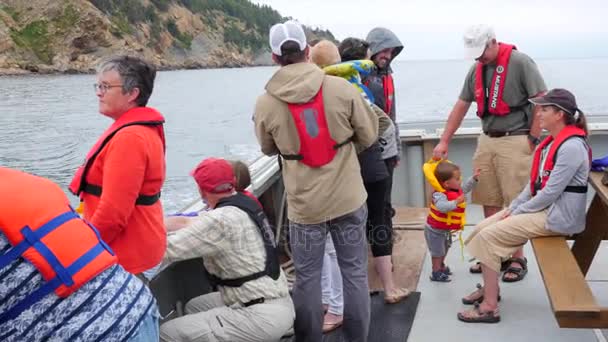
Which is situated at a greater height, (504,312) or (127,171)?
(127,171)

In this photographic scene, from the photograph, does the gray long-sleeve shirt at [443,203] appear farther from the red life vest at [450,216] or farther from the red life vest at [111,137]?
the red life vest at [111,137]

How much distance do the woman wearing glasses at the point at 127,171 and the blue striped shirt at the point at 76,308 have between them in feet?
1.60

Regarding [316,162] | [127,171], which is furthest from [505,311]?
[127,171]

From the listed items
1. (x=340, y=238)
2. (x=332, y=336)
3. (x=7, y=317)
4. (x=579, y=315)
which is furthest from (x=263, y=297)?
(x=7, y=317)

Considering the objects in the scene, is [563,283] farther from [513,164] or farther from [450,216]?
[513,164]

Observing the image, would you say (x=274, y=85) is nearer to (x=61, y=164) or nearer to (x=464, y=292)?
(x=464, y=292)

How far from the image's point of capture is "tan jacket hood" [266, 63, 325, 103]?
6.92 ft

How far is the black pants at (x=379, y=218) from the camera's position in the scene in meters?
2.75

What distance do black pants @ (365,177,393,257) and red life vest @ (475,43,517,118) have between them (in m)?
0.78

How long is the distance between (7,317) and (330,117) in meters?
1.28

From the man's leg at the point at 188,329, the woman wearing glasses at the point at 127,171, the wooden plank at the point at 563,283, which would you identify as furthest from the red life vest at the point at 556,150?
the woman wearing glasses at the point at 127,171

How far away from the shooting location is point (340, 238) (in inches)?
91.8

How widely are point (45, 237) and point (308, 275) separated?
1344 mm

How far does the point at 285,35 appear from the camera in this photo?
2137 mm
